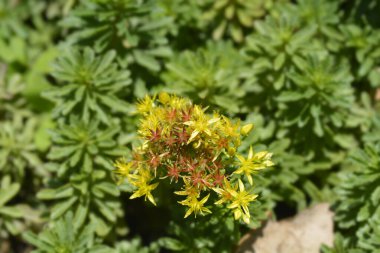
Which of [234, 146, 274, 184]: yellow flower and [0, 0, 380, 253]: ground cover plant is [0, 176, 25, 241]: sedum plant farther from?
[234, 146, 274, 184]: yellow flower

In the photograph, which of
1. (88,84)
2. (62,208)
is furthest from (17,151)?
(88,84)

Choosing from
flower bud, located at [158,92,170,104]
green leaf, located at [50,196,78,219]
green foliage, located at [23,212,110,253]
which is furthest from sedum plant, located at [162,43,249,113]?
green foliage, located at [23,212,110,253]

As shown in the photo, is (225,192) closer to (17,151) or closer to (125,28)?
(125,28)

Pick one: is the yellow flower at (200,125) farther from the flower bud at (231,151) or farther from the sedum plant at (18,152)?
the sedum plant at (18,152)

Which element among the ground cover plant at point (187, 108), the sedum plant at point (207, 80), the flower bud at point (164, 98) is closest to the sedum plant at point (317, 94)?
the ground cover plant at point (187, 108)

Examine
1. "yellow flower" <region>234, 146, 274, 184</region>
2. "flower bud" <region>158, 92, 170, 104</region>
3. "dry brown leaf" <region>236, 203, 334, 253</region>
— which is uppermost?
"flower bud" <region>158, 92, 170, 104</region>

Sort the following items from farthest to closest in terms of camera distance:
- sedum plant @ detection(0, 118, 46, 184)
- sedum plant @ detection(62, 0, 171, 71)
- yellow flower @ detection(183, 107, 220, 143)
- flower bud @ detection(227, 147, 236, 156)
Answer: sedum plant @ detection(0, 118, 46, 184), sedum plant @ detection(62, 0, 171, 71), flower bud @ detection(227, 147, 236, 156), yellow flower @ detection(183, 107, 220, 143)

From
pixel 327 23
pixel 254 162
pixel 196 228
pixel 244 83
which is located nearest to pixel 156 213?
pixel 196 228
